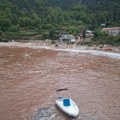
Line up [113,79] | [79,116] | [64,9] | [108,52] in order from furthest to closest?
[64,9] → [108,52] → [113,79] → [79,116]

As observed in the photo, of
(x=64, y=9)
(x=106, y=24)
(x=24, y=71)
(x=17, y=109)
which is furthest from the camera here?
(x=64, y=9)

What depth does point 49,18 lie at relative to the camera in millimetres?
139250

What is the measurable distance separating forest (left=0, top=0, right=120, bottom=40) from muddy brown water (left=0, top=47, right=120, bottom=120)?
5773cm

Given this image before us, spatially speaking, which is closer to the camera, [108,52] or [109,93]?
[109,93]

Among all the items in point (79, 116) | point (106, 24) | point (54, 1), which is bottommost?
point (79, 116)

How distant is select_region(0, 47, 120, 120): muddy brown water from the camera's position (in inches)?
1116

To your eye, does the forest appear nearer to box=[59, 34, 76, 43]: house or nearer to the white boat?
box=[59, 34, 76, 43]: house

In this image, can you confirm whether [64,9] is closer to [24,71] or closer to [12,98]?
[24,71]

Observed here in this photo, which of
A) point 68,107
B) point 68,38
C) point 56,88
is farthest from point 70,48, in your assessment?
point 68,107

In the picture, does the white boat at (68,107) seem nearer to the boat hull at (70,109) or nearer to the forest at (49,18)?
the boat hull at (70,109)

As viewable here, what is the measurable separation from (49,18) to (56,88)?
104965mm

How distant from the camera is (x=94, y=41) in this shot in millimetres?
90000

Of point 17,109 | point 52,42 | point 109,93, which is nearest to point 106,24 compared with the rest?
point 52,42

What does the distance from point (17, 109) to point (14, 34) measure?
90.4 metres
